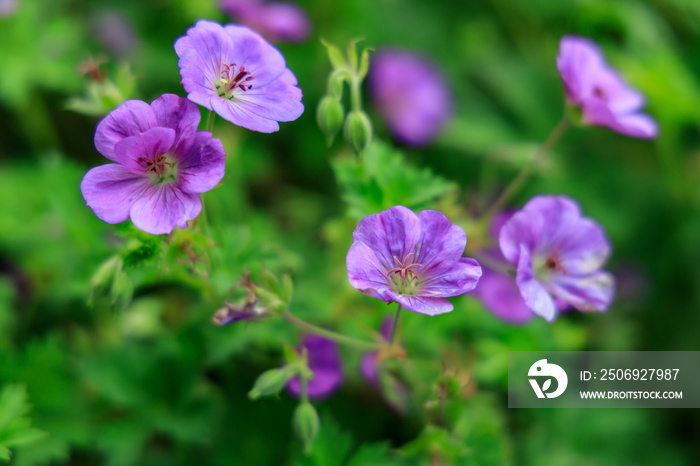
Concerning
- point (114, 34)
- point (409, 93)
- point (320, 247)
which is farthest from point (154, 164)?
point (409, 93)

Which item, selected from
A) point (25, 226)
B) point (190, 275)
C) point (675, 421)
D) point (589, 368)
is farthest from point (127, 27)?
point (675, 421)

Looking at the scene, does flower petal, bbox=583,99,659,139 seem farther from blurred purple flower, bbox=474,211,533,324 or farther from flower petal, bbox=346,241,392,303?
flower petal, bbox=346,241,392,303

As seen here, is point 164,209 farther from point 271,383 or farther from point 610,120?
point 610,120

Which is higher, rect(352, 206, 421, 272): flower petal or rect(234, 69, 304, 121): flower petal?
rect(234, 69, 304, 121): flower petal

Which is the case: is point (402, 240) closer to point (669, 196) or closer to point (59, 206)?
point (59, 206)

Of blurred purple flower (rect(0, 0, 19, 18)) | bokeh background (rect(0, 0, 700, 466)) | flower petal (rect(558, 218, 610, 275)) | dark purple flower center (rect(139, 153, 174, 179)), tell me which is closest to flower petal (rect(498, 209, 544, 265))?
flower petal (rect(558, 218, 610, 275))

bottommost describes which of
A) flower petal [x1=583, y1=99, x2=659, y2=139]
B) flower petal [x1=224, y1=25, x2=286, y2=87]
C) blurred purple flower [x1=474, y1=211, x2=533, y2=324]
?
blurred purple flower [x1=474, y1=211, x2=533, y2=324]
